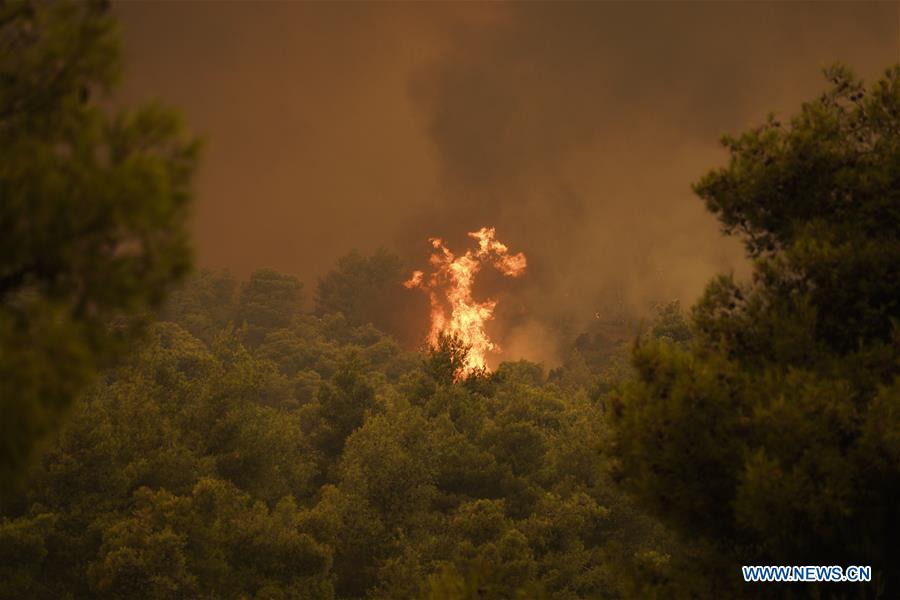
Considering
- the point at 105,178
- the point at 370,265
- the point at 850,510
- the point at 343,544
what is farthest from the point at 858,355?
the point at 370,265

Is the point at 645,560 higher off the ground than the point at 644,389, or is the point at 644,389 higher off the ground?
the point at 644,389

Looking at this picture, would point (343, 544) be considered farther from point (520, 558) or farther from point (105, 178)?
point (105, 178)

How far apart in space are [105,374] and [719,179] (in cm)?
3837

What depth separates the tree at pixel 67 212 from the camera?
417cm

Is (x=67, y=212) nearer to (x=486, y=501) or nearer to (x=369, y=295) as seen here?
(x=486, y=501)

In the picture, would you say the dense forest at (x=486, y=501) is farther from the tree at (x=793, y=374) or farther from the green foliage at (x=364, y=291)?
the green foliage at (x=364, y=291)

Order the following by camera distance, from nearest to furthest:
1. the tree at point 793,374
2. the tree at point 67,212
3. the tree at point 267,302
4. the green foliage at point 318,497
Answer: the tree at point 67,212 → the tree at point 793,374 → the green foliage at point 318,497 → the tree at point 267,302

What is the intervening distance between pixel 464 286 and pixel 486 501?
7539cm

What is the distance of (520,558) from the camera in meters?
23.0

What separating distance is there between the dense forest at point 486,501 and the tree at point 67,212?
0.05ft

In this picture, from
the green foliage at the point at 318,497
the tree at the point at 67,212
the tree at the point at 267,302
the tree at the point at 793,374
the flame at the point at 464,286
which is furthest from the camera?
the tree at the point at 267,302

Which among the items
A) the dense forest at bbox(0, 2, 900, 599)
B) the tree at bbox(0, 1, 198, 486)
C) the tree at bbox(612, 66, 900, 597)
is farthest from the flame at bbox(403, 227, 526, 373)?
the tree at bbox(0, 1, 198, 486)

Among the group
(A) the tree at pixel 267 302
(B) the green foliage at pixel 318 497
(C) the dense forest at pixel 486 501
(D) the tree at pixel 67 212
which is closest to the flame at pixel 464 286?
(A) the tree at pixel 267 302

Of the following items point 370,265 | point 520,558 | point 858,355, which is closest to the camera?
point 858,355
